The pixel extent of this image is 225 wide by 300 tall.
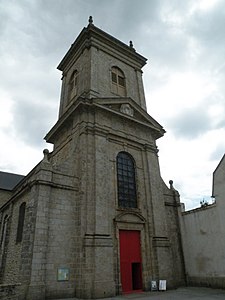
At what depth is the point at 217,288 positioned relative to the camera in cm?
1244

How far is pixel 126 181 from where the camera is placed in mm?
14367

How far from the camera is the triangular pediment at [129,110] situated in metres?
14.9

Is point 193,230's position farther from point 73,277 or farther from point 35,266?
point 35,266

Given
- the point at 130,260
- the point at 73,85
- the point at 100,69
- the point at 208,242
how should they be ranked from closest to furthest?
the point at 130,260 < the point at 208,242 < the point at 100,69 < the point at 73,85

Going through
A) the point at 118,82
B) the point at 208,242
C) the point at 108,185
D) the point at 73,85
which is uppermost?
the point at 73,85

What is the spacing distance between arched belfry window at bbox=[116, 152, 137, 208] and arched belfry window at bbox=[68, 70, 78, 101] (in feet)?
20.4

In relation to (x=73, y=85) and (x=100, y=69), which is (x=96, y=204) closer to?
(x=100, y=69)

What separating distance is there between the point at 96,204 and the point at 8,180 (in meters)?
20.7

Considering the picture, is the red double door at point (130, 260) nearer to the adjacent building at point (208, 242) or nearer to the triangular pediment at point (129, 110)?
the adjacent building at point (208, 242)

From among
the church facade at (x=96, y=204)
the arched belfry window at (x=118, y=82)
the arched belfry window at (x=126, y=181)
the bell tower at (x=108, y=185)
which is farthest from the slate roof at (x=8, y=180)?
the arched belfry window at (x=126, y=181)

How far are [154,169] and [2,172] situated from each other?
71.4 feet

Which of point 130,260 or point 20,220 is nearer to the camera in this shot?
point 130,260

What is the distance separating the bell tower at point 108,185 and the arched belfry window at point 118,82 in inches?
3.0

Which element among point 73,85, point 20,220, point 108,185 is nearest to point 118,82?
point 73,85
